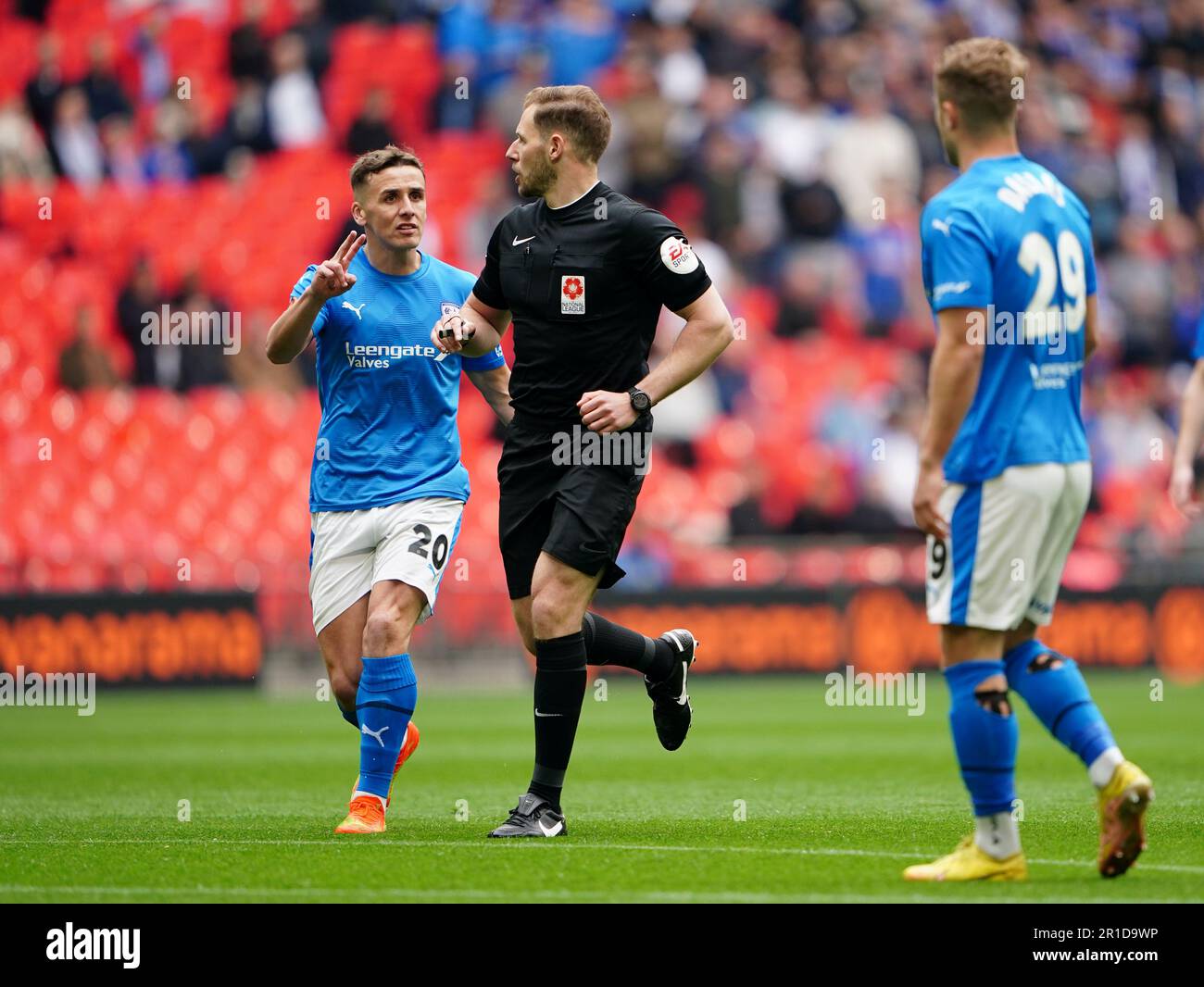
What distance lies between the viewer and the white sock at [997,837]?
5.67 metres

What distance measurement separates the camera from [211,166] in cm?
2081

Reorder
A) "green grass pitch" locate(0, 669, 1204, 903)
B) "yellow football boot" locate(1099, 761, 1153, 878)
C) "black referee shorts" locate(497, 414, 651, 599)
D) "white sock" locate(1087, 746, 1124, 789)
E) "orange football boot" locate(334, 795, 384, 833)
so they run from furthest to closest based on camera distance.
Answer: "orange football boot" locate(334, 795, 384, 833) < "black referee shorts" locate(497, 414, 651, 599) < "green grass pitch" locate(0, 669, 1204, 903) < "white sock" locate(1087, 746, 1124, 789) < "yellow football boot" locate(1099, 761, 1153, 878)

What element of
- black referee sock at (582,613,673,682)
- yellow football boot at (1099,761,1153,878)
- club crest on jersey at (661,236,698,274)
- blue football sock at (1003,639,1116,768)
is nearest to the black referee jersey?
club crest on jersey at (661,236,698,274)

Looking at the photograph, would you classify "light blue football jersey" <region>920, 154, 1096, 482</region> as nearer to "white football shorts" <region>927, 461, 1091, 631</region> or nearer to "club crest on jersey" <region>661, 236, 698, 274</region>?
"white football shorts" <region>927, 461, 1091, 631</region>

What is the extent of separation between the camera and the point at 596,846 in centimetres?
681

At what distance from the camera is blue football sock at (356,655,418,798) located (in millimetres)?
7383

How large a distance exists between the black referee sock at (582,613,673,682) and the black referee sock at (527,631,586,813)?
56 centimetres

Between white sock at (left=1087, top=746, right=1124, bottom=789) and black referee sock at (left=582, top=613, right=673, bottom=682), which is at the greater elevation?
black referee sock at (left=582, top=613, right=673, bottom=682)

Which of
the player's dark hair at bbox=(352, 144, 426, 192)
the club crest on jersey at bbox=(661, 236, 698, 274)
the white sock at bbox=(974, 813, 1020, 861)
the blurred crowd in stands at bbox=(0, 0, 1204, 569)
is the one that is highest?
the blurred crowd in stands at bbox=(0, 0, 1204, 569)

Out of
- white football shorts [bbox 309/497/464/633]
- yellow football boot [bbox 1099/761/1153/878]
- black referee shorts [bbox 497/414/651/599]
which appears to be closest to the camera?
yellow football boot [bbox 1099/761/1153/878]

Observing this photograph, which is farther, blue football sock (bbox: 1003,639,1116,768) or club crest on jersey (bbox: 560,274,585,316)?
club crest on jersey (bbox: 560,274,585,316)

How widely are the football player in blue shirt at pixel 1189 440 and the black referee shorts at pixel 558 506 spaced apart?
215 cm

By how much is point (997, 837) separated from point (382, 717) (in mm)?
2658

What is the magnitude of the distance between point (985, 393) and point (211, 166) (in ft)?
53.7
